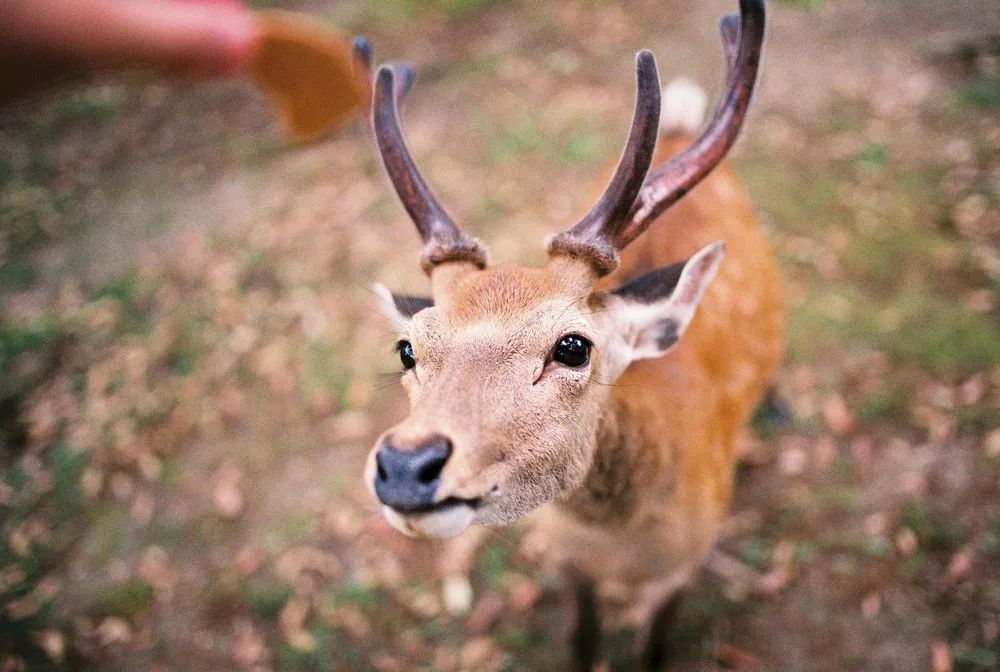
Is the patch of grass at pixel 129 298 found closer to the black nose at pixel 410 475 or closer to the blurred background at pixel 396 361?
the blurred background at pixel 396 361

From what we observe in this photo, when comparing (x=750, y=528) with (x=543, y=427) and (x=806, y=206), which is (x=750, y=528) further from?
(x=806, y=206)

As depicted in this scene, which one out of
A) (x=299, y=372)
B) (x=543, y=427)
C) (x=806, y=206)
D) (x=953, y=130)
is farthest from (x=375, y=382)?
(x=953, y=130)

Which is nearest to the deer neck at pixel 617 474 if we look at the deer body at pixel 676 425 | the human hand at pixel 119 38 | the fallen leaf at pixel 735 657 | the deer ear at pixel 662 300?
the deer body at pixel 676 425

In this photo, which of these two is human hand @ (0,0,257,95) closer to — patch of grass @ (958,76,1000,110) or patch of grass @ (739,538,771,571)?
patch of grass @ (739,538,771,571)

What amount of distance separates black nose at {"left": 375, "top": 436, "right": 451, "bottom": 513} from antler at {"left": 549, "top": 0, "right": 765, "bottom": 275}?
3.03ft

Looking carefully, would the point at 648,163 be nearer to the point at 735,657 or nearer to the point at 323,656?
the point at 735,657

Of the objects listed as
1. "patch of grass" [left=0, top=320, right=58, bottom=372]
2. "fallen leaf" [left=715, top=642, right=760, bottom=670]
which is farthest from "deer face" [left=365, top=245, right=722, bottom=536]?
"patch of grass" [left=0, top=320, right=58, bottom=372]

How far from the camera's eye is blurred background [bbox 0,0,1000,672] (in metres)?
3.70

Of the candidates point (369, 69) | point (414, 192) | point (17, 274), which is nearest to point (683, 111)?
point (369, 69)

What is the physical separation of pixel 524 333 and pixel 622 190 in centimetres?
59

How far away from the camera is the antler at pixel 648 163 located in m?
2.05

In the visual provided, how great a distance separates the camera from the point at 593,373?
2.09 metres

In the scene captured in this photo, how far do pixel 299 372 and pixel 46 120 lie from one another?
6001mm

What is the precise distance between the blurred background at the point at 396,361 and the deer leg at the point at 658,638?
0.60 ft
